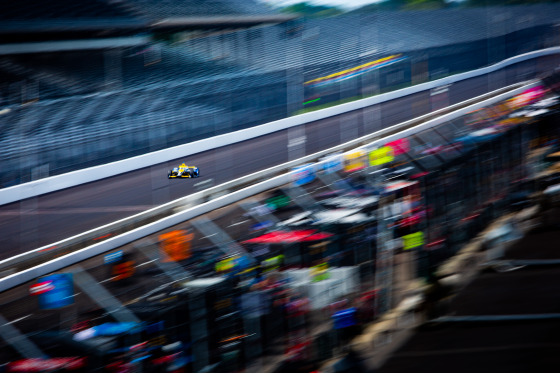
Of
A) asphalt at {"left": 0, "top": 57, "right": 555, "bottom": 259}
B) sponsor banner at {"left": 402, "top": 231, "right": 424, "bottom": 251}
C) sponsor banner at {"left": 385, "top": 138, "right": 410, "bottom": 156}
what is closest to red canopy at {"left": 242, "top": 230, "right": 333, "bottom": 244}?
sponsor banner at {"left": 402, "top": 231, "right": 424, "bottom": 251}

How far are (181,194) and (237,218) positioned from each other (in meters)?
0.66

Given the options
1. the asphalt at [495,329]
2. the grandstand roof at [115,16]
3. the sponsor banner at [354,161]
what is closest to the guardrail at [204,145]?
the sponsor banner at [354,161]

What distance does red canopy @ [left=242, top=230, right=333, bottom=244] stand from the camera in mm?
2176

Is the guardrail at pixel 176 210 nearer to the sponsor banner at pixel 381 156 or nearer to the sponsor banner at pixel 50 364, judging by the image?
the sponsor banner at pixel 381 156

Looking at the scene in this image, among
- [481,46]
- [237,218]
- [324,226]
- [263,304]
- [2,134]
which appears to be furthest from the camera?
[481,46]

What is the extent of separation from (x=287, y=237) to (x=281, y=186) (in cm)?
153

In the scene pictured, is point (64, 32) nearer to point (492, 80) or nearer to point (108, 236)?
point (108, 236)

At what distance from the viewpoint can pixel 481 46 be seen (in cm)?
472

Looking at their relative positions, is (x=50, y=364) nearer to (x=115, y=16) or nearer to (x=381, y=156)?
(x=115, y=16)

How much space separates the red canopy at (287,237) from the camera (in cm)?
218

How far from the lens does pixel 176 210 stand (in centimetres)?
404

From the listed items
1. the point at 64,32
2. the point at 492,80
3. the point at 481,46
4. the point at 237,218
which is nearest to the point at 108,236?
the point at 237,218

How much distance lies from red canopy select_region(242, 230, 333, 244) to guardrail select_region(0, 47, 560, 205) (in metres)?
1.03

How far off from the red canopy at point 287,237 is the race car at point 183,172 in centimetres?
97
